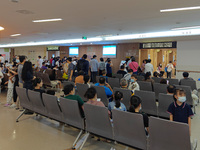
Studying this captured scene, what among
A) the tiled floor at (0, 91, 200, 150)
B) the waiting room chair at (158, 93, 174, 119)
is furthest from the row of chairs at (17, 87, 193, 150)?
the waiting room chair at (158, 93, 174, 119)

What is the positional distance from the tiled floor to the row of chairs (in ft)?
1.22

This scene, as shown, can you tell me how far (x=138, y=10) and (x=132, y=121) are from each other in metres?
3.90

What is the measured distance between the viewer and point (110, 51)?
15531mm

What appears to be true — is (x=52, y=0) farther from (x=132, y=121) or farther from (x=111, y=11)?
(x=132, y=121)

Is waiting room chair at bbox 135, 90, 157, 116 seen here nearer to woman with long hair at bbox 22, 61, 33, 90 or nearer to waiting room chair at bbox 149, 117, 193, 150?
waiting room chair at bbox 149, 117, 193, 150

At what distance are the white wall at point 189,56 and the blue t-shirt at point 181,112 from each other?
8512 millimetres

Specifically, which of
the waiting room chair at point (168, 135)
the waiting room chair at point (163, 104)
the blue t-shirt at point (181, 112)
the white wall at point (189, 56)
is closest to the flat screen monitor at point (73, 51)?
the white wall at point (189, 56)

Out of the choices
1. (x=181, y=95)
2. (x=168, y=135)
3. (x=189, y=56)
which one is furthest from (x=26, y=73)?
(x=189, y=56)

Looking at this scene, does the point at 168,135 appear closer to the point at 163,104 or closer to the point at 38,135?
the point at 163,104

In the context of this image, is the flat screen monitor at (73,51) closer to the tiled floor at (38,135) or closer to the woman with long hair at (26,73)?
the woman with long hair at (26,73)

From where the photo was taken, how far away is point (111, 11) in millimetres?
5477

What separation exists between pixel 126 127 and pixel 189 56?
32.3 feet

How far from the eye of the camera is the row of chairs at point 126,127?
211 cm

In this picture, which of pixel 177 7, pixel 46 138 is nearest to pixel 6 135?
pixel 46 138
